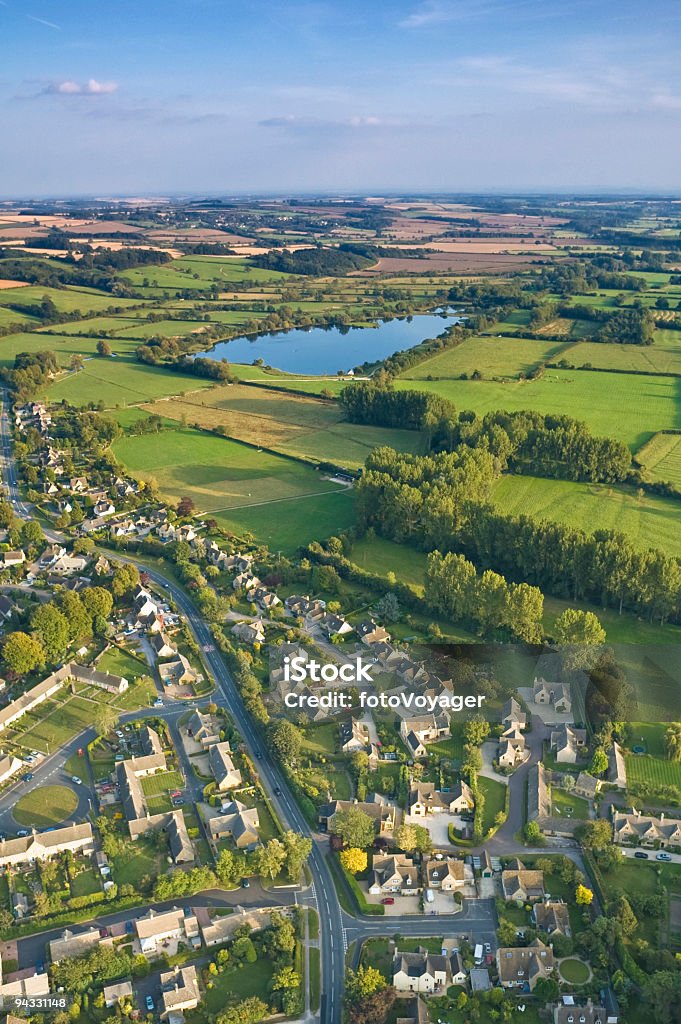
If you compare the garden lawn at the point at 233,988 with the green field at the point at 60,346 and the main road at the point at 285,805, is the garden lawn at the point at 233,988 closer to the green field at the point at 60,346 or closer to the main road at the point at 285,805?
the main road at the point at 285,805

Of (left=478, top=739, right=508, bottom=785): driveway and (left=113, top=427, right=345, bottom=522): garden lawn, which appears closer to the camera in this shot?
(left=478, top=739, right=508, bottom=785): driveway

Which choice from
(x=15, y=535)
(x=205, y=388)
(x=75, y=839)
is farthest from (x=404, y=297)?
(x=75, y=839)

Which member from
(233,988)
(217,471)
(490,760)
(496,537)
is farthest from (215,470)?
(233,988)

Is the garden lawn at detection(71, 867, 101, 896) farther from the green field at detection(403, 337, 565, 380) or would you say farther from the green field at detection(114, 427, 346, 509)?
the green field at detection(403, 337, 565, 380)

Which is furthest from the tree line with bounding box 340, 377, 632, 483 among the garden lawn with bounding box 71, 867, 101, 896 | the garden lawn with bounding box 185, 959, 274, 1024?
the garden lawn with bounding box 185, 959, 274, 1024

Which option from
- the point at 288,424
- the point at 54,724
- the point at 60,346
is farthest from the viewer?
the point at 60,346

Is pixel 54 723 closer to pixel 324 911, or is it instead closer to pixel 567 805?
pixel 324 911

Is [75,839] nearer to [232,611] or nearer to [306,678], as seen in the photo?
[306,678]
